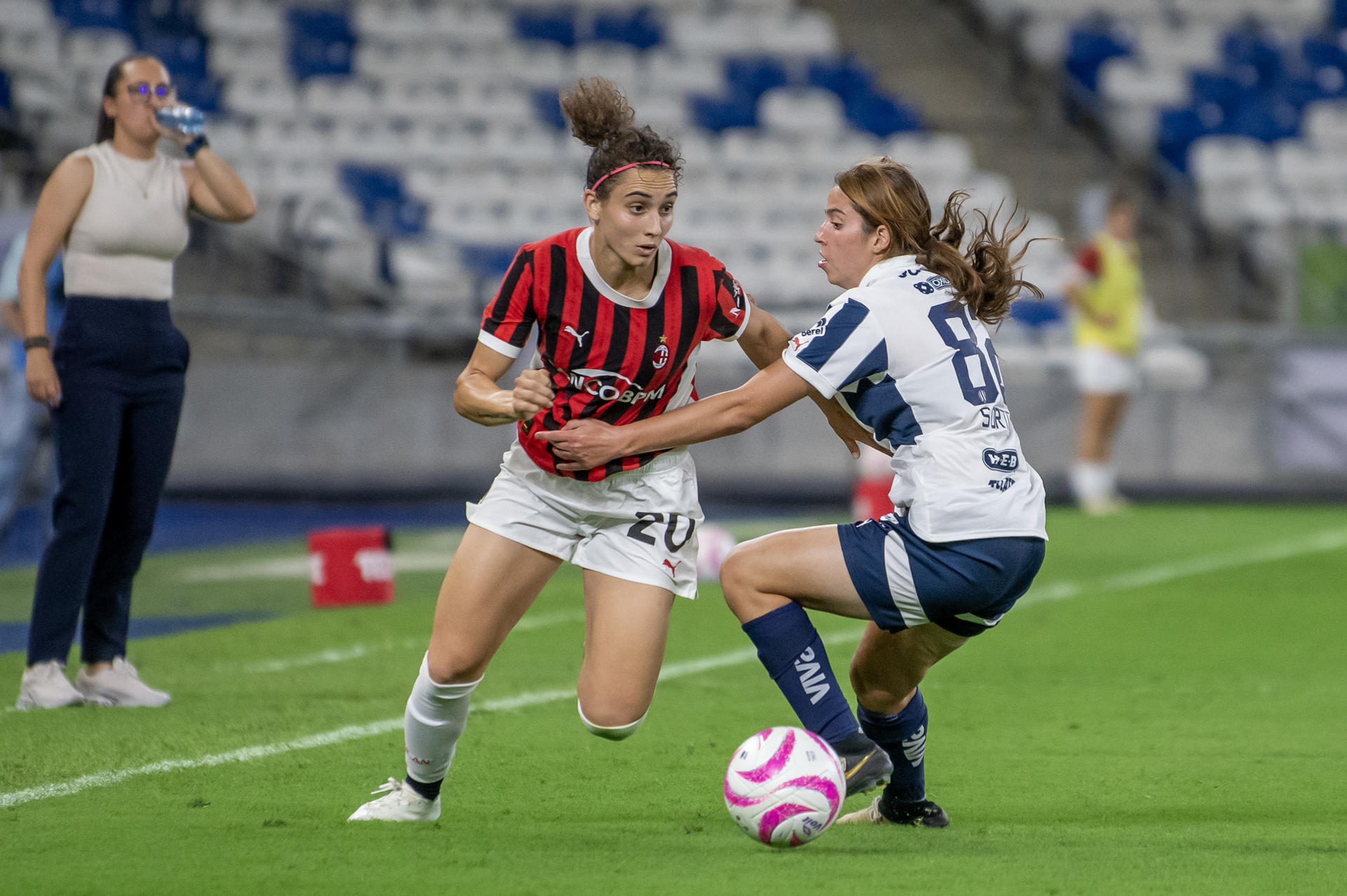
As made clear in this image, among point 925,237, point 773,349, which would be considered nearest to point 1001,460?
point 925,237

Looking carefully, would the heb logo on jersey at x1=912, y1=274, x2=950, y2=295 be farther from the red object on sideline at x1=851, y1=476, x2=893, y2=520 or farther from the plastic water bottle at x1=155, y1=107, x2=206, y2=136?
the red object on sideline at x1=851, y1=476, x2=893, y2=520

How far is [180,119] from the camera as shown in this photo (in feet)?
18.6

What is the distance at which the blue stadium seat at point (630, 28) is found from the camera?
1942 centimetres

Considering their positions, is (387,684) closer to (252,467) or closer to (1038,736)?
(1038,736)

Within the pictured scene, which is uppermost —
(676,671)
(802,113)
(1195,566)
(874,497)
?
(802,113)

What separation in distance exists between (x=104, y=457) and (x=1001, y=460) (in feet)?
10.4

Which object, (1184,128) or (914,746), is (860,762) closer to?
(914,746)

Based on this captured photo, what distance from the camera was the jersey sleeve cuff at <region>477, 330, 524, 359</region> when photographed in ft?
13.5

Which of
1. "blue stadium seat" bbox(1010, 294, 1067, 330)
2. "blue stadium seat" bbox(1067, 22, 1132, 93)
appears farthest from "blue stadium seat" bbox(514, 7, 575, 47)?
"blue stadium seat" bbox(1010, 294, 1067, 330)

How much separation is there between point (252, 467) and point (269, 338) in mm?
1140

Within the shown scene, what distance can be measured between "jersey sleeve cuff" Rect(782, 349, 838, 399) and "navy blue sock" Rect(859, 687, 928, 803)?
0.86 meters

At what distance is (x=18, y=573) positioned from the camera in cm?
941

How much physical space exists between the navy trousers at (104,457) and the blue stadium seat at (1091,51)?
15.4m

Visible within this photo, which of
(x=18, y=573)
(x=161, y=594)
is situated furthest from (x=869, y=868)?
(x=18, y=573)
